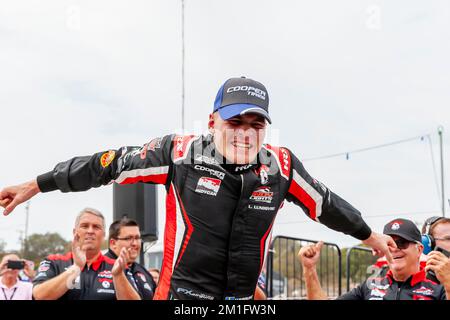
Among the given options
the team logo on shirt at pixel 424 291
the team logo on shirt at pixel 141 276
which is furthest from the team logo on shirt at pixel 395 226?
the team logo on shirt at pixel 141 276

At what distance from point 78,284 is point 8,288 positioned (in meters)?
2.77

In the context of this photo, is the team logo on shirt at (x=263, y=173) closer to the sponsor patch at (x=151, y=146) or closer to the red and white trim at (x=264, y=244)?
the red and white trim at (x=264, y=244)

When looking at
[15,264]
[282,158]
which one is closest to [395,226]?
[282,158]

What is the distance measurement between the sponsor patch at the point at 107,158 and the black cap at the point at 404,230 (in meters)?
2.78

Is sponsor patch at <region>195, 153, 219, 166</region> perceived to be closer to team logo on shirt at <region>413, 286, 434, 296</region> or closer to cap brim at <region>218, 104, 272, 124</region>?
cap brim at <region>218, 104, 272, 124</region>

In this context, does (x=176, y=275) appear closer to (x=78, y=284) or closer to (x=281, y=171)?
(x=281, y=171)

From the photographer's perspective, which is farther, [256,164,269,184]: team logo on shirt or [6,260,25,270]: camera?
[6,260,25,270]: camera

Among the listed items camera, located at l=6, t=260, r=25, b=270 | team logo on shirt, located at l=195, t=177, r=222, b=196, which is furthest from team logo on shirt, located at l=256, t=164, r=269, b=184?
camera, located at l=6, t=260, r=25, b=270

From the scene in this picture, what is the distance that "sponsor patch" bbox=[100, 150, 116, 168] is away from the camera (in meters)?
3.46

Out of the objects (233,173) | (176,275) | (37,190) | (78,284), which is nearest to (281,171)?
(233,173)

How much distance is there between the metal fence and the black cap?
4.20 metres

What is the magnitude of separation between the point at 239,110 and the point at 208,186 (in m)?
0.44

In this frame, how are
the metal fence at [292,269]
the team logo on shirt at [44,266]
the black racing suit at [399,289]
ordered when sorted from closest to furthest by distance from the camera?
the black racing suit at [399,289]
the team logo on shirt at [44,266]
the metal fence at [292,269]

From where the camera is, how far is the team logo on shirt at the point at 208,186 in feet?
10.8
